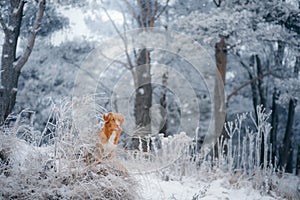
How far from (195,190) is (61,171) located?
1028mm

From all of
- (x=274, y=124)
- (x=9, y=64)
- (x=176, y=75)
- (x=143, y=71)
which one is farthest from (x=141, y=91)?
(x=274, y=124)

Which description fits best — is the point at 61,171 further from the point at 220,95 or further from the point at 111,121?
the point at 220,95

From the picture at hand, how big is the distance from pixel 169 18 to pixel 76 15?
4.72 ft

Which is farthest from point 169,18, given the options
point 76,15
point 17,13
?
point 17,13

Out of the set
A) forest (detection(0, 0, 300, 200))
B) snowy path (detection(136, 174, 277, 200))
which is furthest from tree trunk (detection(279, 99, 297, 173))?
snowy path (detection(136, 174, 277, 200))

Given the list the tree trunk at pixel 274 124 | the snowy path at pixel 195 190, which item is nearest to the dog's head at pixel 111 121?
the snowy path at pixel 195 190

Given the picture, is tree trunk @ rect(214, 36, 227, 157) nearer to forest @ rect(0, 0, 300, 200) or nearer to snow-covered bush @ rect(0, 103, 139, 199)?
forest @ rect(0, 0, 300, 200)

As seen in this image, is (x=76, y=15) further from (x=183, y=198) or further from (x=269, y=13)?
(x=183, y=198)

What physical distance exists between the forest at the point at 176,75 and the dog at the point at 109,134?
91mm

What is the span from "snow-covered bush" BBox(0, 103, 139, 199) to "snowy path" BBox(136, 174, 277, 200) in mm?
316

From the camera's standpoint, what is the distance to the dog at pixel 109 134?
1.65 m

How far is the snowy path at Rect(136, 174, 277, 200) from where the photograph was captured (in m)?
1.91

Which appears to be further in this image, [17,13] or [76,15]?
[76,15]

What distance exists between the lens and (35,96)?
209 inches
